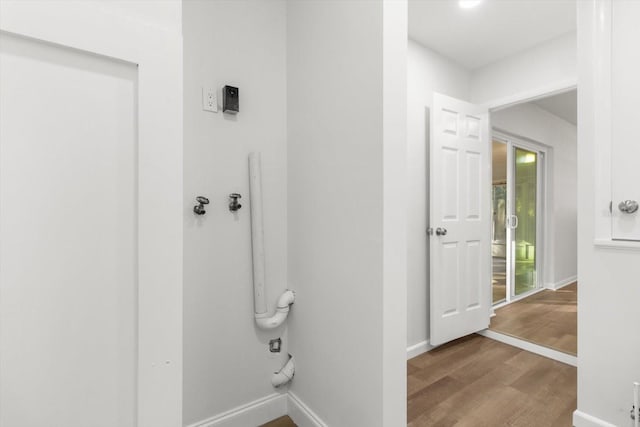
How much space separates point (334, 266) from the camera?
146 cm

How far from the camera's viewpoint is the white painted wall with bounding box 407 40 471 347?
8.41 ft

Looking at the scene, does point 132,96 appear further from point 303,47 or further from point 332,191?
point 303,47

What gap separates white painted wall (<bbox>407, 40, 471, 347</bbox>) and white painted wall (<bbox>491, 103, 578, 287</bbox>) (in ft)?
7.12

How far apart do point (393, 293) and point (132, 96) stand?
1119mm

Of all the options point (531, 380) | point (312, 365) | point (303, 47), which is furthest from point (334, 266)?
point (531, 380)

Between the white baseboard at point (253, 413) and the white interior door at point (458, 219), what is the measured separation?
57.1 inches

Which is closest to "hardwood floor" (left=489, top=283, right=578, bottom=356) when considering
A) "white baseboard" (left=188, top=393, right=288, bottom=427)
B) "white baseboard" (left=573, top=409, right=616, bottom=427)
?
"white baseboard" (left=573, top=409, right=616, bottom=427)

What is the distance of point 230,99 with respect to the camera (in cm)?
157

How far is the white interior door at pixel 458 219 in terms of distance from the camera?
102 inches

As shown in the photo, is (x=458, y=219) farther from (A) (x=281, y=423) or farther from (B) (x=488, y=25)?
(A) (x=281, y=423)

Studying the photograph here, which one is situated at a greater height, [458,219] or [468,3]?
[468,3]

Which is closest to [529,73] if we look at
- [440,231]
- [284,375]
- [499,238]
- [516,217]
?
[440,231]

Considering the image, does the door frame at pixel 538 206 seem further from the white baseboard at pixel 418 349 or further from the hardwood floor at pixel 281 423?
the hardwood floor at pixel 281 423

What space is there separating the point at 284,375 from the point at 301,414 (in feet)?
0.71
